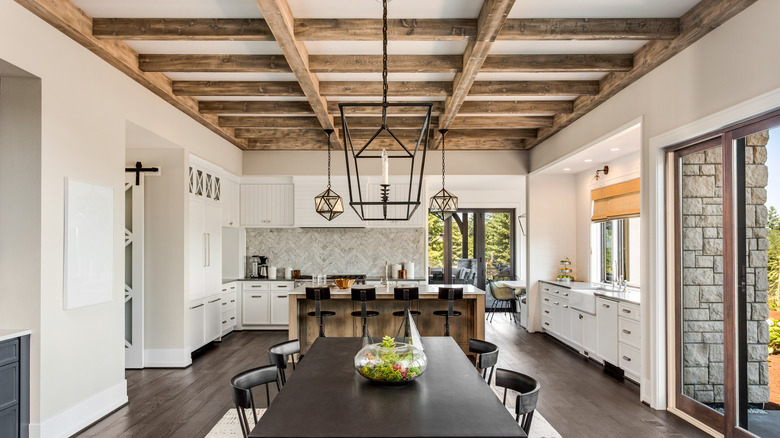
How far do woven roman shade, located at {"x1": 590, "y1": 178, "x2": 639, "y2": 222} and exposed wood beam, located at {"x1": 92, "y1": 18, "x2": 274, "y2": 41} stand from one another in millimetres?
4623

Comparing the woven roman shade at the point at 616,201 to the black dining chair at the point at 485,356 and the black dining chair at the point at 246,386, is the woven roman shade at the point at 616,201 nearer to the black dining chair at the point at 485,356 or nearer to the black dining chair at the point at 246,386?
the black dining chair at the point at 485,356

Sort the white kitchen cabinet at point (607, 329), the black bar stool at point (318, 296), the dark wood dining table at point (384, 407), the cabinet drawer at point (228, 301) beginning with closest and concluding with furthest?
the dark wood dining table at point (384, 407)
the white kitchen cabinet at point (607, 329)
the black bar stool at point (318, 296)
the cabinet drawer at point (228, 301)

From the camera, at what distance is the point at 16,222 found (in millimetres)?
3191

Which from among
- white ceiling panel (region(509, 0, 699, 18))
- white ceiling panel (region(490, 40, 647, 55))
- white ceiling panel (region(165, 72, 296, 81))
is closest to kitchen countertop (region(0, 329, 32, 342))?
white ceiling panel (region(165, 72, 296, 81))

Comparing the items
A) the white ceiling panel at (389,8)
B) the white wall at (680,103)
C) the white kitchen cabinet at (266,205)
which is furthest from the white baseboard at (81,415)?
the white wall at (680,103)

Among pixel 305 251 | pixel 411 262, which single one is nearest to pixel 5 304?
pixel 305 251

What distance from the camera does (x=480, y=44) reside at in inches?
136

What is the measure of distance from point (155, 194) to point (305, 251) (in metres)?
3.01

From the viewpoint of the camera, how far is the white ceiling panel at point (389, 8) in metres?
3.17

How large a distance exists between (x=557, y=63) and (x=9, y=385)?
480 cm

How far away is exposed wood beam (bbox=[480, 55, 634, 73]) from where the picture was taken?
4.08 m

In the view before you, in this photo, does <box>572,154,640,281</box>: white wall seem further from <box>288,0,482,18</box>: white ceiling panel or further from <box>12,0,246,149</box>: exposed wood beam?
<box>12,0,246,149</box>: exposed wood beam

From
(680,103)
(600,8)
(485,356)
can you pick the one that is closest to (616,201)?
(680,103)

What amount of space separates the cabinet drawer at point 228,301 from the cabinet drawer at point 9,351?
3.92m
